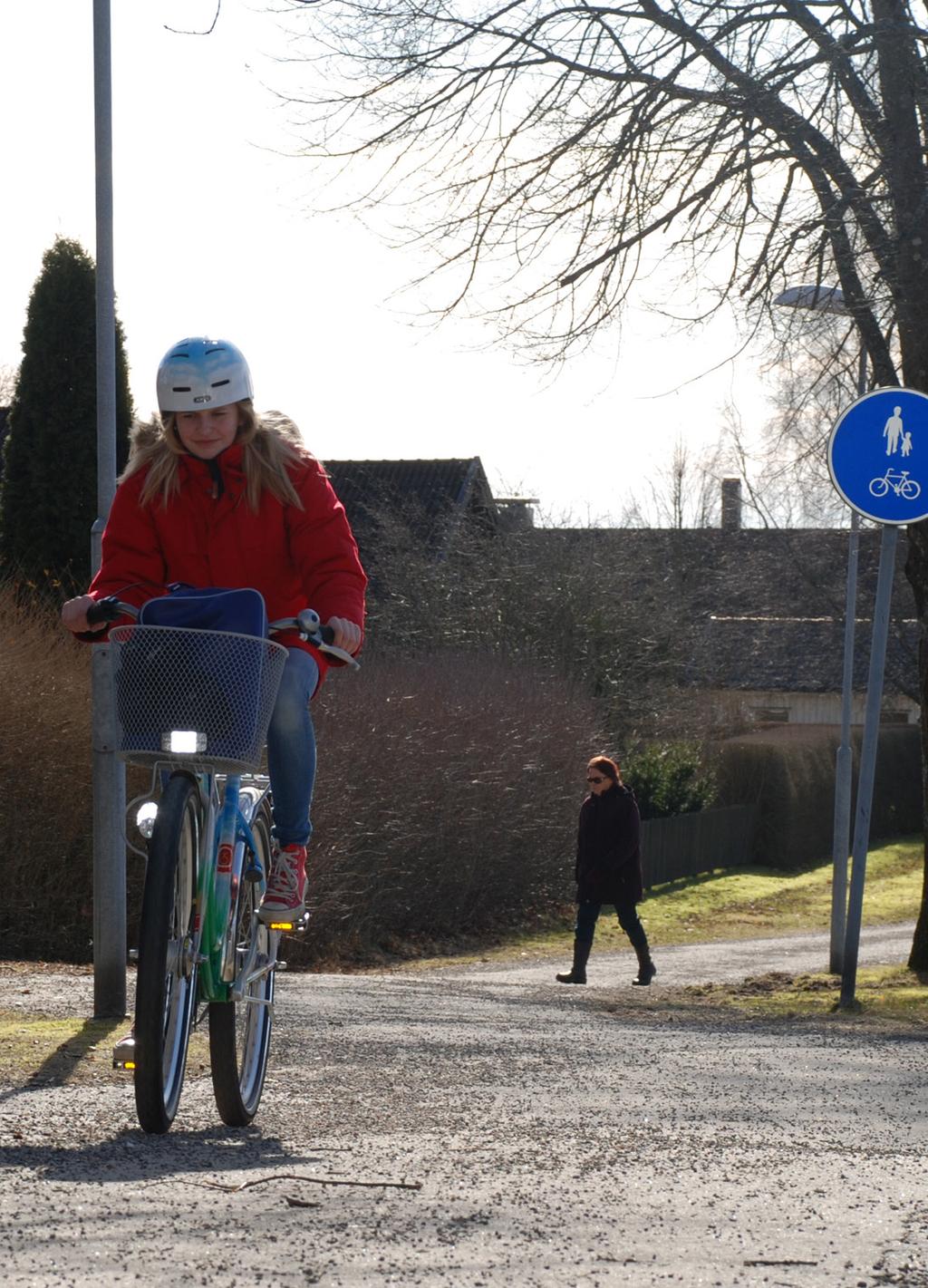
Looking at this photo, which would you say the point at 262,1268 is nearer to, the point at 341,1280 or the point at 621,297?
the point at 341,1280

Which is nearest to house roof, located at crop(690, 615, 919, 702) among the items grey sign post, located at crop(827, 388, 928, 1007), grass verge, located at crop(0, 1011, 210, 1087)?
grey sign post, located at crop(827, 388, 928, 1007)

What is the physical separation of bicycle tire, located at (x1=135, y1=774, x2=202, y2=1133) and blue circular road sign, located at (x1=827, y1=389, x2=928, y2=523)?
5.58m

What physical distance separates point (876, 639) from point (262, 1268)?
22.6ft

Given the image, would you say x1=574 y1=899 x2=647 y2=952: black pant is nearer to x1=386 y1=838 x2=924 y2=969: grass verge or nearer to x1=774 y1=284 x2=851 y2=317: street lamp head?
A: x1=386 y1=838 x2=924 y2=969: grass verge

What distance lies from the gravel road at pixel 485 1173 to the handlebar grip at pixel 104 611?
127cm

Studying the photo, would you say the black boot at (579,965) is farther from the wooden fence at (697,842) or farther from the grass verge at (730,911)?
the wooden fence at (697,842)

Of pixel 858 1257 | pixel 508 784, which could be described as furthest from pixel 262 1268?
pixel 508 784

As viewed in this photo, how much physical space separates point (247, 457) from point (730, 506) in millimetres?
62604

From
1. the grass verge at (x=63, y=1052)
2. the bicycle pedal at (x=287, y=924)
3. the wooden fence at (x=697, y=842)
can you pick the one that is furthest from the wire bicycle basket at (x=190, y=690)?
the wooden fence at (x=697, y=842)

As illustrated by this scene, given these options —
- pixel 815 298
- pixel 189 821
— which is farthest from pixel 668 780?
pixel 189 821

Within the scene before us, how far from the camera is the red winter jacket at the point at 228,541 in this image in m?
4.58

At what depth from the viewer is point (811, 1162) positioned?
4316mm

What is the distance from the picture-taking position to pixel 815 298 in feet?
41.6

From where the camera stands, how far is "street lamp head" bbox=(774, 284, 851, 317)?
12266mm
